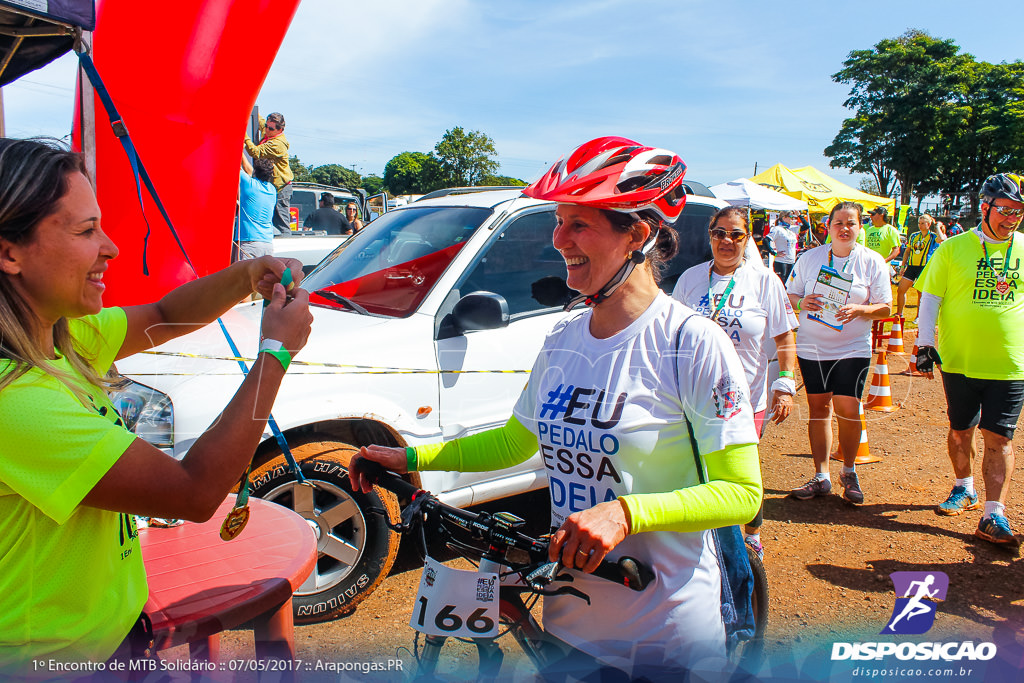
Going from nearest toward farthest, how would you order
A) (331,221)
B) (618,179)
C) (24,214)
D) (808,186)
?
1. (24,214)
2. (618,179)
3. (331,221)
4. (808,186)

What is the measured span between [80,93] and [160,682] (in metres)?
1.68

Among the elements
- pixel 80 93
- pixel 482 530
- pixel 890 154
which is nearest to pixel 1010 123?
pixel 890 154

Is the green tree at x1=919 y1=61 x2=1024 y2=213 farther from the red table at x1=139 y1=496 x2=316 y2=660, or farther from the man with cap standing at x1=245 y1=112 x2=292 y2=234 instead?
the man with cap standing at x1=245 y1=112 x2=292 y2=234

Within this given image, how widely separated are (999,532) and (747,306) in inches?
83.3

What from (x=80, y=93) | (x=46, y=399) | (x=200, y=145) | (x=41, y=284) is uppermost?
(x=80, y=93)

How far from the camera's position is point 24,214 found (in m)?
1.33

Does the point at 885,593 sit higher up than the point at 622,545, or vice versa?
the point at 622,545

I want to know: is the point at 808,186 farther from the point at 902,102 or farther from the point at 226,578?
the point at 226,578

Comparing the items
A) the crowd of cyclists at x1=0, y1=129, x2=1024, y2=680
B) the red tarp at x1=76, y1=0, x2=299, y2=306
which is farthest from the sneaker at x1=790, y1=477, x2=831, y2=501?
the red tarp at x1=76, y1=0, x2=299, y2=306

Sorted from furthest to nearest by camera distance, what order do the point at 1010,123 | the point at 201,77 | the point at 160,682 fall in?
the point at 1010,123 < the point at 201,77 < the point at 160,682

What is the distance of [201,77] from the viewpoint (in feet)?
6.61

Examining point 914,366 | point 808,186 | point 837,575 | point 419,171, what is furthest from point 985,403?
point 808,186

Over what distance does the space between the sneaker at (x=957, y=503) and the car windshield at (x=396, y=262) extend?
12.3 feet

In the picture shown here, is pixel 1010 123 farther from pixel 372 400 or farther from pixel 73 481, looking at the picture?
pixel 73 481
